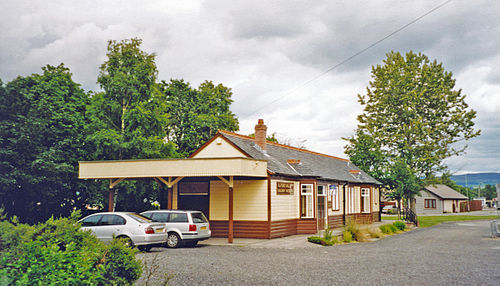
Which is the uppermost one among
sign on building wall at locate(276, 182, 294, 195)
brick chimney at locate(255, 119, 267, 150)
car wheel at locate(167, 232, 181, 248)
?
brick chimney at locate(255, 119, 267, 150)

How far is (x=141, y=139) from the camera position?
97.9 ft

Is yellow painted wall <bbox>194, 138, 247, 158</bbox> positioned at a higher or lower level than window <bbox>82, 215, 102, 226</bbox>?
higher

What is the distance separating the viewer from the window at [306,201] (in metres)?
25.0

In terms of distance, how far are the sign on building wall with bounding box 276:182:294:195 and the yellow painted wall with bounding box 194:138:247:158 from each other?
2.60m

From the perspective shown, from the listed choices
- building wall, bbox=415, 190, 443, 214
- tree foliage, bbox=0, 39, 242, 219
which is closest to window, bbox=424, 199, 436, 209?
building wall, bbox=415, 190, 443, 214

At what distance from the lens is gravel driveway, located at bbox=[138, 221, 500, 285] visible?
10.5m

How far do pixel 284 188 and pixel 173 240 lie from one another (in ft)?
24.7

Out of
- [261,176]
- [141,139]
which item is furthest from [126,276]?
[141,139]

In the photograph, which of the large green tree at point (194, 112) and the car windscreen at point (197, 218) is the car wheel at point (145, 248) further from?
the large green tree at point (194, 112)

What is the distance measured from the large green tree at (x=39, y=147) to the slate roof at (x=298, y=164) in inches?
425

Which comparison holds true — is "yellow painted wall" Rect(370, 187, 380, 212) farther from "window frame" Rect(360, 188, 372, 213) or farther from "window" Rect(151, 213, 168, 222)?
"window" Rect(151, 213, 168, 222)

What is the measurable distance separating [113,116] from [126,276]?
83.5 ft

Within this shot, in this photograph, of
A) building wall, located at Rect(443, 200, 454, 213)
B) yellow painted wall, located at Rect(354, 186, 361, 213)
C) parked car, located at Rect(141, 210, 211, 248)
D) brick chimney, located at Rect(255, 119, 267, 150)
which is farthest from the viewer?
building wall, located at Rect(443, 200, 454, 213)

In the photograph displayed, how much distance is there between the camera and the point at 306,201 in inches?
1009
